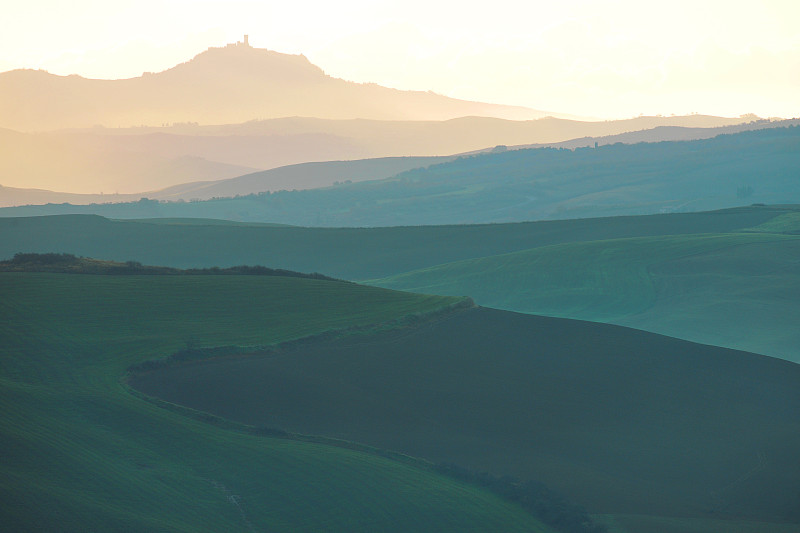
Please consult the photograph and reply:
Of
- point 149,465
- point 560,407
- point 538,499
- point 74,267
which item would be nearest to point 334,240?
point 74,267

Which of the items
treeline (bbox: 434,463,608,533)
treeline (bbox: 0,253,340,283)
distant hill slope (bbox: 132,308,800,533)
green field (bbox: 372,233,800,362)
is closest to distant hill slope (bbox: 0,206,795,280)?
green field (bbox: 372,233,800,362)

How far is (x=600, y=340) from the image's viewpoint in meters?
39.9

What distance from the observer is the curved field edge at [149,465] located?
1884cm

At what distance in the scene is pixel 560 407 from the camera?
31.7 m

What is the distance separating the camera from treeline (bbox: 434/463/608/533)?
23.3 meters

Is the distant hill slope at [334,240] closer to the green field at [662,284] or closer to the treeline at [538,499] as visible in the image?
the green field at [662,284]

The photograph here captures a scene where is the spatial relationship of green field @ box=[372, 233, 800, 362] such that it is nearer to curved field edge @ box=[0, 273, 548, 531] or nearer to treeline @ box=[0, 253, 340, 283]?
treeline @ box=[0, 253, 340, 283]

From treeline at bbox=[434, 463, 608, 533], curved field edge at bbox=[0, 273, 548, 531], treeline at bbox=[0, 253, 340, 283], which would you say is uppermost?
treeline at bbox=[0, 253, 340, 283]

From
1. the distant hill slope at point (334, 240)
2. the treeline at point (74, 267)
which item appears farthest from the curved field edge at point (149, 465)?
the distant hill slope at point (334, 240)

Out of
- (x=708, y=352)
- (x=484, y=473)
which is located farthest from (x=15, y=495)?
(x=708, y=352)

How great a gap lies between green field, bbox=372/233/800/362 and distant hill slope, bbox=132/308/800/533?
19.8 meters

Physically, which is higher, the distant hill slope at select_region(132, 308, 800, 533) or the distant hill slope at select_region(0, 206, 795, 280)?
the distant hill slope at select_region(0, 206, 795, 280)

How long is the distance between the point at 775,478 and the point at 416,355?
1383cm

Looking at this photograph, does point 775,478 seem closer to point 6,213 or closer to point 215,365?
point 215,365
